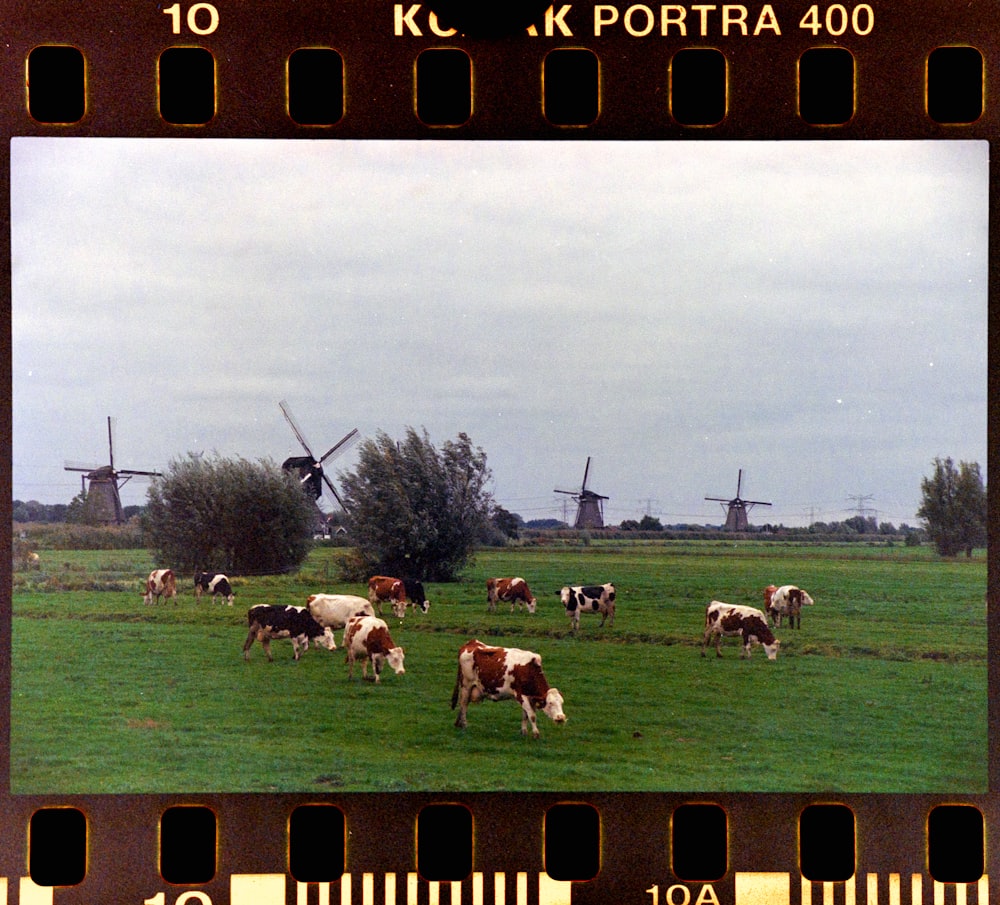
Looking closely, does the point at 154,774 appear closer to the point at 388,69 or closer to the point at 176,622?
the point at 176,622

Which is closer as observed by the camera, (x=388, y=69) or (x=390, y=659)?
(x=388, y=69)

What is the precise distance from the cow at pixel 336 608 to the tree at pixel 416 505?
0.50 ft

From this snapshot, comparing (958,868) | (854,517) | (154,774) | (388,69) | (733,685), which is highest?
(388,69)

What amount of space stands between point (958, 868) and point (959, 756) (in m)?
0.54

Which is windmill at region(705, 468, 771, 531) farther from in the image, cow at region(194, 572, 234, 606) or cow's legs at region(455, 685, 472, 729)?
cow at region(194, 572, 234, 606)

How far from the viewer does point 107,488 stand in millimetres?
5684

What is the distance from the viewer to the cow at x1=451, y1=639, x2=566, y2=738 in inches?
221

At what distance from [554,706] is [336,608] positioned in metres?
1.28

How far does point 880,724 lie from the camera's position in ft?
18.0

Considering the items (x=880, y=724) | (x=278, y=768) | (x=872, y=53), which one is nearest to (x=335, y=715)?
(x=278, y=768)

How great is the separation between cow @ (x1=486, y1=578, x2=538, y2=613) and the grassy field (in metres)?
0.06

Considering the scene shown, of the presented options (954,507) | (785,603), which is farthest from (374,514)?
(954,507)

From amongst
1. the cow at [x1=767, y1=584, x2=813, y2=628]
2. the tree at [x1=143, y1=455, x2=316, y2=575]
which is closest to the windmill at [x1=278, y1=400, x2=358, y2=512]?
the tree at [x1=143, y1=455, x2=316, y2=575]

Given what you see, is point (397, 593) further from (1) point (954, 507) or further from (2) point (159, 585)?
(1) point (954, 507)
